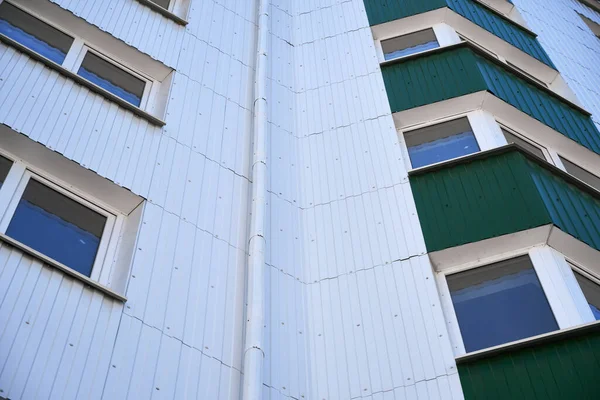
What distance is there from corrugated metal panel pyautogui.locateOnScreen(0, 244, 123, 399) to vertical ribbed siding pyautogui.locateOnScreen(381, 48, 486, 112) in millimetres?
6636

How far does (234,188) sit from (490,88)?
4851 mm

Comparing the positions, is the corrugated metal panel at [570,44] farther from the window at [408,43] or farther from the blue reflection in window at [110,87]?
the blue reflection in window at [110,87]

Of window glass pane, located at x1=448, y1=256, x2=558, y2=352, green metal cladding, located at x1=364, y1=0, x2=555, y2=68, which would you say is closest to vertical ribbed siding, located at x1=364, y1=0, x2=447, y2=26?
green metal cladding, located at x1=364, y1=0, x2=555, y2=68

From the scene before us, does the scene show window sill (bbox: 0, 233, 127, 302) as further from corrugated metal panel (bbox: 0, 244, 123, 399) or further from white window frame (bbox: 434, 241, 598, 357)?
white window frame (bbox: 434, 241, 598, 357)

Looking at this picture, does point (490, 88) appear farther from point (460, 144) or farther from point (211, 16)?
point (211, 16)

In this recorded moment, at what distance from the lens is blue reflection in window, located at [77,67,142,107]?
439 inches

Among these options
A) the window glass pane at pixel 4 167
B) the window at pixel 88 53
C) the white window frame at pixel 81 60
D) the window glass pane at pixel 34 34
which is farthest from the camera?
the white window frame at pixel 81 60

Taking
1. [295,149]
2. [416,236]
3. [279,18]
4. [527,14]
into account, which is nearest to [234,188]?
[295,149]

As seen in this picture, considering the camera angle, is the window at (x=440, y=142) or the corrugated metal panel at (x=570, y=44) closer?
the window at (x=440, y=142)

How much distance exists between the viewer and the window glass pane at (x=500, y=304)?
8.62m

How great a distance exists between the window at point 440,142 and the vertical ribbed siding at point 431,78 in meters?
0.47

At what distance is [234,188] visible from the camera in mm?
10297

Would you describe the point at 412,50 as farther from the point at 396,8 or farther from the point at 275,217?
the point at 275,217

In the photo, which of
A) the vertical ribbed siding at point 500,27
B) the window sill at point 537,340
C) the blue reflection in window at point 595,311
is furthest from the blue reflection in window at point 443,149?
the window sill at point 537,340
